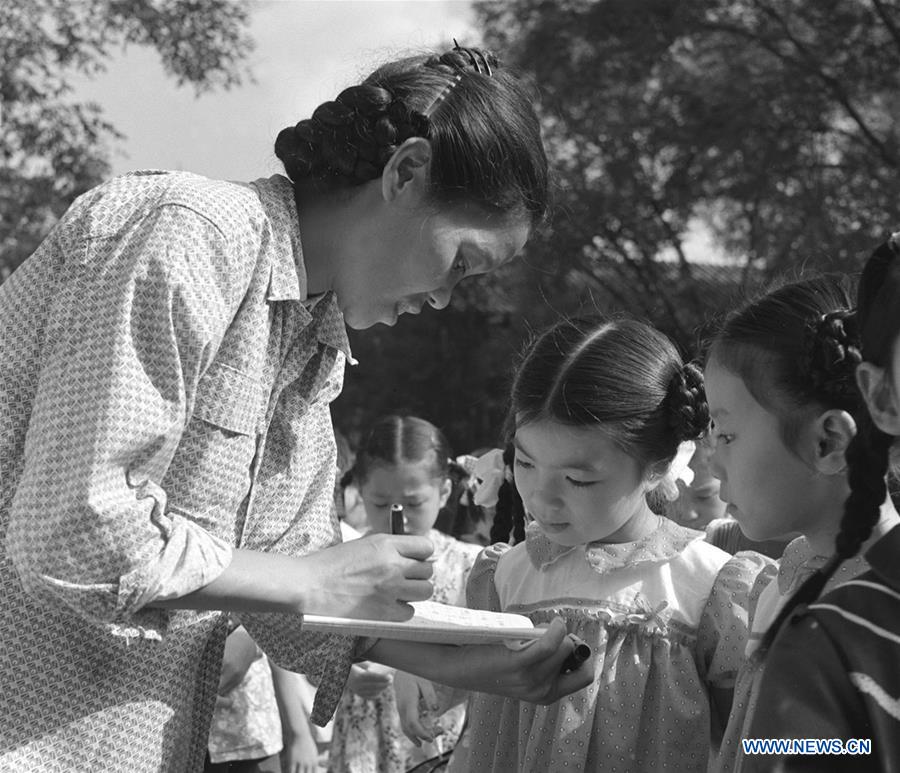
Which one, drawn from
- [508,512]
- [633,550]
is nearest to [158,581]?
[633,550]

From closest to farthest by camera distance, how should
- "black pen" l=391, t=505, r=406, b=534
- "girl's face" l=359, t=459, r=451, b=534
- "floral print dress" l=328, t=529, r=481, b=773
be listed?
1. "black pen" l=391, t=505, r=406, b=534
2. "floral print dress" l=328, t=529, r=481, b=773
3. "girl's face" l=359, t=459, r=451, b=534

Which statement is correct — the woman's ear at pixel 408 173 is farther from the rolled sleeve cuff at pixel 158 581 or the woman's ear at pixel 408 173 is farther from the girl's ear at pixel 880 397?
the girl's ear at pixel 880 397

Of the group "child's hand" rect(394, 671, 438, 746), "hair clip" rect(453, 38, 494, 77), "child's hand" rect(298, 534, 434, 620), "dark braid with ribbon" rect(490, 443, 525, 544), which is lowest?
"child's hand" rect(394, 671, 438, 746)

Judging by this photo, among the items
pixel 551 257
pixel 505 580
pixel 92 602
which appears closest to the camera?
pixel 92 602

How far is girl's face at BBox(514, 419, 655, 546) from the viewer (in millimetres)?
2689

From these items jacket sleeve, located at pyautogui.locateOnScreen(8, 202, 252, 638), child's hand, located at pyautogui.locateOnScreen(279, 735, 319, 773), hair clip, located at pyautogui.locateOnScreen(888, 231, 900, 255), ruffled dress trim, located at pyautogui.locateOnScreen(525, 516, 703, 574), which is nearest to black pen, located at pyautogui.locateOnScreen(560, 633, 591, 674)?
ruffled dress trim, located at pyautogui.locateOnScreen(525, 516, 703, 574)

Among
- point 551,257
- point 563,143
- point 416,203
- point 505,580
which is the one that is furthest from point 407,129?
point 563,143

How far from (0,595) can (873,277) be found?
1276 mm

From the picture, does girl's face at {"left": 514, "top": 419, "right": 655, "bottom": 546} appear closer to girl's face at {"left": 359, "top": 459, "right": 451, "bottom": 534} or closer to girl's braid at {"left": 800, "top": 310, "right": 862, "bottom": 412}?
girl's braid at {"left": 800, "top": 310, "right": 862, "bottom": 412}

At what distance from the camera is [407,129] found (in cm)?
209

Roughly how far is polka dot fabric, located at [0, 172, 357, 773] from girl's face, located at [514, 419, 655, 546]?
79 centimetres

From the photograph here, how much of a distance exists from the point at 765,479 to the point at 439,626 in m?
0.61

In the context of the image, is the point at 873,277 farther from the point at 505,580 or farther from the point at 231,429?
the point at 505,580

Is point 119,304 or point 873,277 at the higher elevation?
point 873,277
